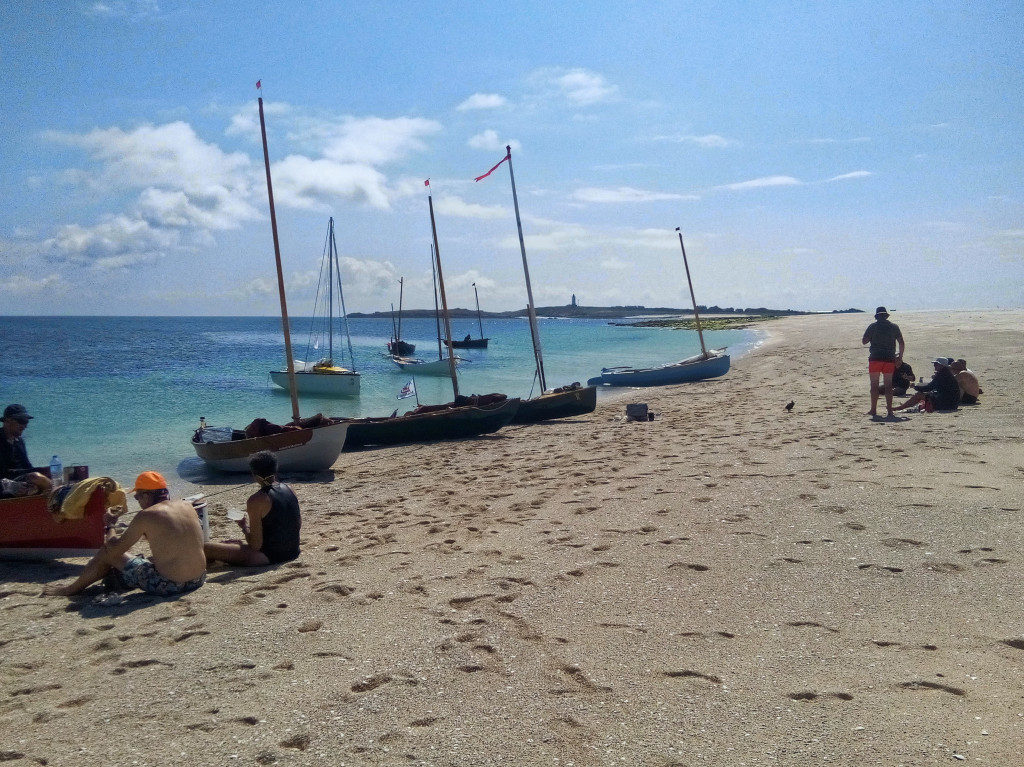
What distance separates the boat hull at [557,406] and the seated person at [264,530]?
34.8ft

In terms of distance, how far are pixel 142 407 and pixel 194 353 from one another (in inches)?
1676

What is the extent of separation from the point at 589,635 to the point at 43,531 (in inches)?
226

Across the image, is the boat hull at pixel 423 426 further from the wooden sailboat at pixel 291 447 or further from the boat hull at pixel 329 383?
the boat hull at pixel 329 383

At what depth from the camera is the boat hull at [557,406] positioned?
17.8m

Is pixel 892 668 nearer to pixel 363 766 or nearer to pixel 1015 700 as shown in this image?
pixel 1015 700

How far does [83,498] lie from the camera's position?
7.11 metres

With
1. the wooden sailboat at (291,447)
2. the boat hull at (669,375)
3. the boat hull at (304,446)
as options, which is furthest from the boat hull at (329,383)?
the boat hull at (304,446)

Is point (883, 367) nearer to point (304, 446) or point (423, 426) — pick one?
point (423, 426)

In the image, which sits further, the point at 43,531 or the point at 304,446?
the point at 304,446

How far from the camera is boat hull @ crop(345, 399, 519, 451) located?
15.9 meters

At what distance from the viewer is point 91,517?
732 cm

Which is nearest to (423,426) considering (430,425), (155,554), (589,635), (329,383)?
(430,425)

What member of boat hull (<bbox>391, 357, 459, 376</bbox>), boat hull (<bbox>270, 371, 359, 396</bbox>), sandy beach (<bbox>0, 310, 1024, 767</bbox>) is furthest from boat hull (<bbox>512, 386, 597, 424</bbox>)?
boat hull (<bbox>391, 357, 459, 376</bbox>)

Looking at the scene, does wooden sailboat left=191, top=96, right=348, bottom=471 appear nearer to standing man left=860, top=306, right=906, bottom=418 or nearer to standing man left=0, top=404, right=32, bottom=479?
standing man left=0, top=404, right=32, bottom=479
